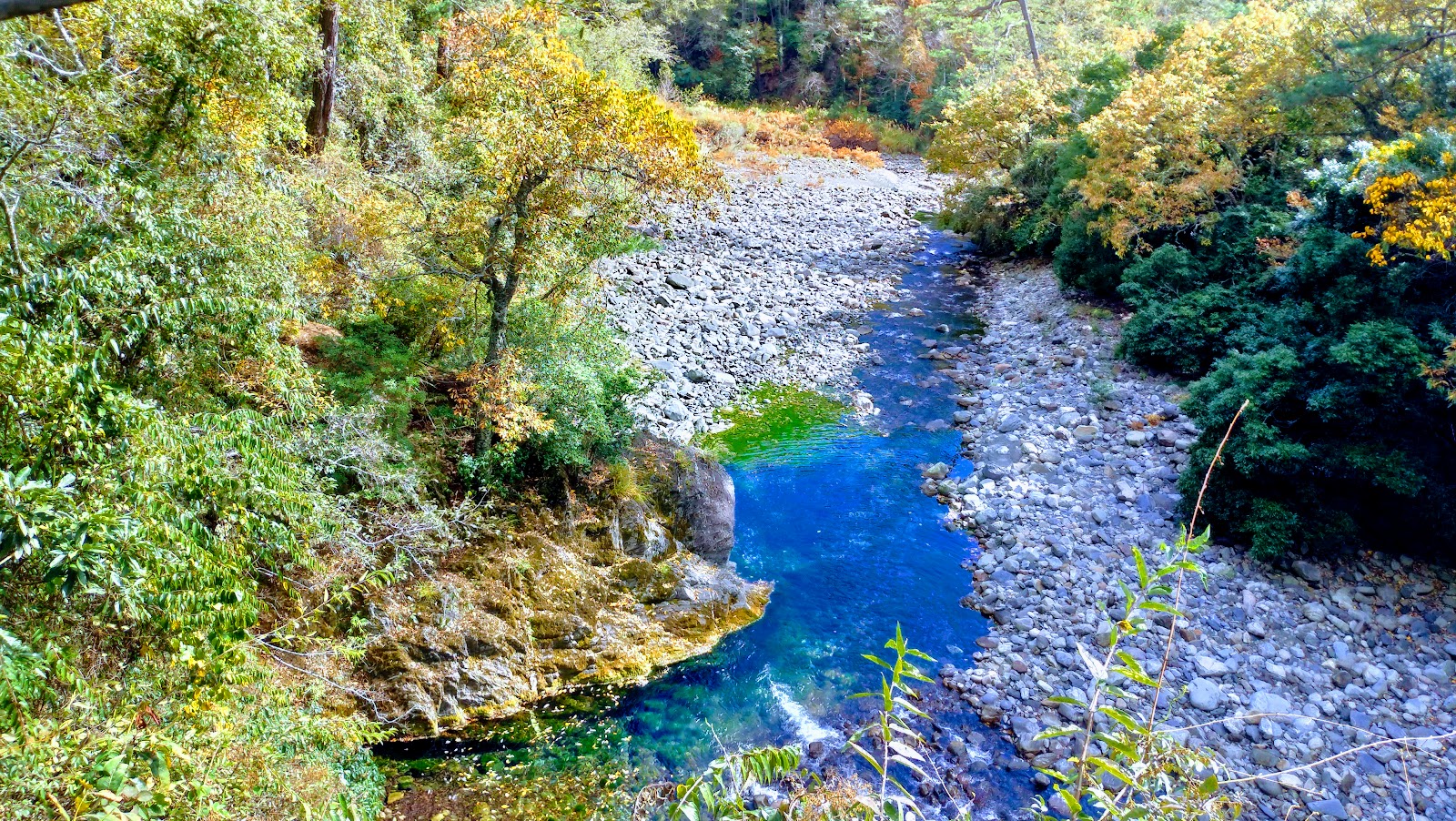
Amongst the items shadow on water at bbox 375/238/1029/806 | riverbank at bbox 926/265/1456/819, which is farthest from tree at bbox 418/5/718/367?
riverbank at bbox 926/265/1456/819

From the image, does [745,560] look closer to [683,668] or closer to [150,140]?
[683,668]

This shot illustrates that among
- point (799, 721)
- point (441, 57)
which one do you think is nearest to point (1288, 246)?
point (799, 721)

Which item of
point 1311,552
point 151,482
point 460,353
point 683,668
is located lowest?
point 683,668

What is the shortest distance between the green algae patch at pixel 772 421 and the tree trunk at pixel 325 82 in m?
7.99

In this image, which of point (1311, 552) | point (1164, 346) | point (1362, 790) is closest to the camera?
point (1362, 790)

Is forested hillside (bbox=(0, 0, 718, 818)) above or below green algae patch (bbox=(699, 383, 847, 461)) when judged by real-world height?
above

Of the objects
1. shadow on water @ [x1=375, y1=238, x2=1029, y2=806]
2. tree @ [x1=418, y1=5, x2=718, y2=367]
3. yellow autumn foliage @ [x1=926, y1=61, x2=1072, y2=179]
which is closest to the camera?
tree @ [x1=418, y1=5, x2=718, y2=367]

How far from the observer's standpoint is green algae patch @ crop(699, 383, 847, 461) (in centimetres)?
1478

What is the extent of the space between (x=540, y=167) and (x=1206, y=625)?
972 centimetres

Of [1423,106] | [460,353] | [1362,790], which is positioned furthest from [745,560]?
[1423,106]

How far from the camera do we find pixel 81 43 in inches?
271

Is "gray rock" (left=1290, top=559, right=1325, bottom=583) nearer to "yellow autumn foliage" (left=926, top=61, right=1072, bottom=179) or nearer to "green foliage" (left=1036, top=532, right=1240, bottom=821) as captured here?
"green foliage" (left=1036, top=532, right=1240, bottom=821)

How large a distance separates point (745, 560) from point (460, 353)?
4980 millimetres

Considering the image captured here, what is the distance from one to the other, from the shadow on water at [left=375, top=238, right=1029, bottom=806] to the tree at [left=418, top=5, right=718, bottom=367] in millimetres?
4721
